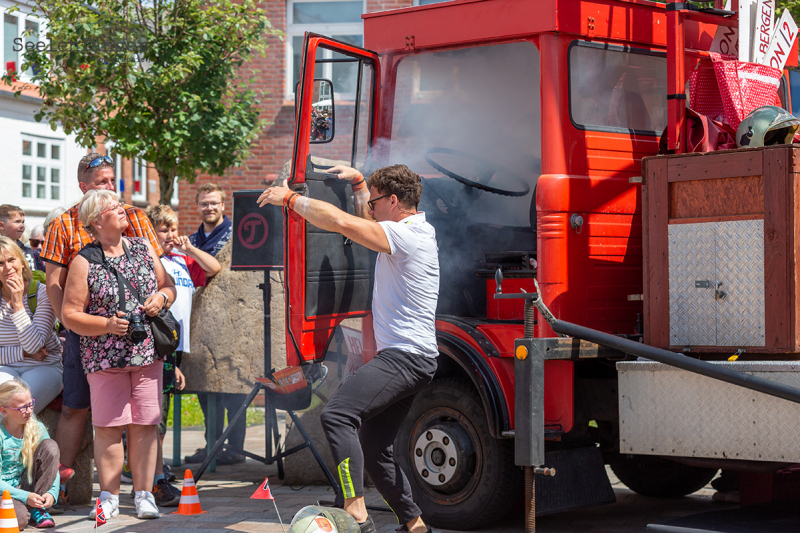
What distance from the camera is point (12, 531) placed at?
15.5 feet

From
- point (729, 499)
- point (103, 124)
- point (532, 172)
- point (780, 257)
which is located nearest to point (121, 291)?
point (532, 172)

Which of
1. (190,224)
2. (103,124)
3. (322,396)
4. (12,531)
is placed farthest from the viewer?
(190,224)

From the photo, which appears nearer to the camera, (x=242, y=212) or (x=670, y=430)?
(x=670, y=430)

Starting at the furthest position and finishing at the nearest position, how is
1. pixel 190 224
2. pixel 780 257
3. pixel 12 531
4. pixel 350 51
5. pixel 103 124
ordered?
1. pixel 190 224
2. pixel 103 124
3. pixel 350 51
4. pixel 12 531
5. pixel 780 257

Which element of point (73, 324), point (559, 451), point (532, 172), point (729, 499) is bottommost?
point (729, 499)

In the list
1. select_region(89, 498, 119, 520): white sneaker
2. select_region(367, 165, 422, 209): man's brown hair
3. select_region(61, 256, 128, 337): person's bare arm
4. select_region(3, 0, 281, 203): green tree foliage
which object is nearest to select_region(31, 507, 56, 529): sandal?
select_region(89, 498, 119, 520): white sneaker

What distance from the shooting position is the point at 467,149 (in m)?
5.66

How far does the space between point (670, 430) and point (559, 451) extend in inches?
38.0

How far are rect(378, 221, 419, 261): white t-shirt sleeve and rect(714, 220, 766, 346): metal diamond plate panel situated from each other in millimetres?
1359

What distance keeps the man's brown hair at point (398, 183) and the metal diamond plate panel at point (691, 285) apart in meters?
1.21

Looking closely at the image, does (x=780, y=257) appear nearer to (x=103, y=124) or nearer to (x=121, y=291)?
(x=121, y=291)

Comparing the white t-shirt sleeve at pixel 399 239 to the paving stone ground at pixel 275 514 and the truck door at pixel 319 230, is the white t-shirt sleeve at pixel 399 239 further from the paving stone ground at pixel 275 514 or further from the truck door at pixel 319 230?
the paving stone ground at pixel 275 514

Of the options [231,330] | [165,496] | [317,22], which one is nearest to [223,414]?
[231,330]

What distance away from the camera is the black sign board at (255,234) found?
262 inches
